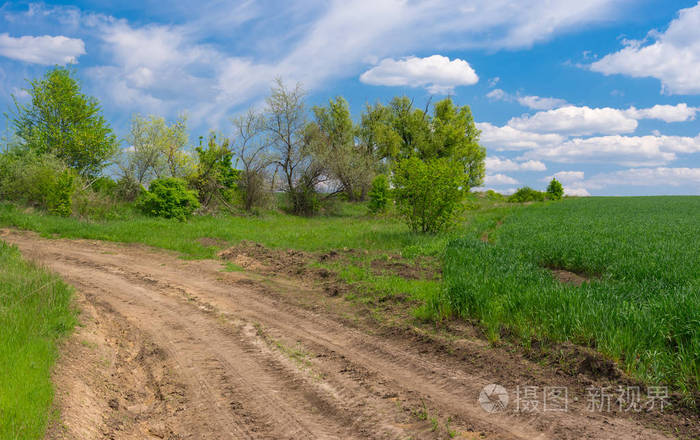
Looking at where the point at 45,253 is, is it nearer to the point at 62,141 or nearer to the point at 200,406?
the point at 200,406

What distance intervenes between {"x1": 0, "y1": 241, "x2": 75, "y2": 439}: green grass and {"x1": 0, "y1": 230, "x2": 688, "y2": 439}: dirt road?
0.23m

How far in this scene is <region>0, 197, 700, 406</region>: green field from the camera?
5.26 metres

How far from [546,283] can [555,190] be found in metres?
70.7

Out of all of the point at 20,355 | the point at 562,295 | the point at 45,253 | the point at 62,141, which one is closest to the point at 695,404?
the point at 562,295

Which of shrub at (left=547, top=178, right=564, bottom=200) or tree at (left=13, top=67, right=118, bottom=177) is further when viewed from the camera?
shrub at (left=547, top=178, right=564, bottom=200)

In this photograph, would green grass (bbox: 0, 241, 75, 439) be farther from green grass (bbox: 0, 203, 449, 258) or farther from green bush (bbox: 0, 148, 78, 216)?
green bush (bbox: 0, 148, 78, 216)

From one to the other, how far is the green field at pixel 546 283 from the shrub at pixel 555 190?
54692 mm

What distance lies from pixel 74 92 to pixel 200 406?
31.6 m

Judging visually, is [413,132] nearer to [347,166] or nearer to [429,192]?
[347,166]

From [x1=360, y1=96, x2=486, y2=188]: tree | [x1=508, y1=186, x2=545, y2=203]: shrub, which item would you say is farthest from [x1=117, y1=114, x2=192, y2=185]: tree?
[x1=508, y1=186, x2=545, y2=203]: shrub

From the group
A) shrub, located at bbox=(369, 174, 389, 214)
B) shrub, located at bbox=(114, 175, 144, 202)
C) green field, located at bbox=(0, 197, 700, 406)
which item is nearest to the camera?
green field, located at bbox=(0, 197, 700, 406)

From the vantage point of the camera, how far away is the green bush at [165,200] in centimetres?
2380

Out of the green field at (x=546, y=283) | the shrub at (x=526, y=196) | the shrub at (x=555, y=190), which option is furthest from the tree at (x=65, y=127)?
the shrub at (x=555, y=190)

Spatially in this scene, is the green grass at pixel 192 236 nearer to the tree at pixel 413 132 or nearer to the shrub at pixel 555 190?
the tree at pixel 413 132
